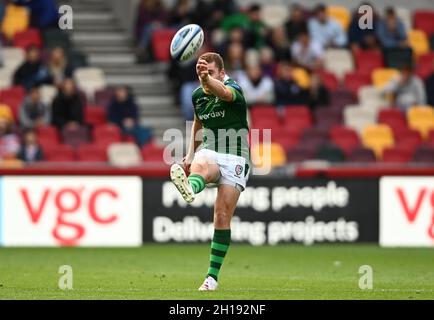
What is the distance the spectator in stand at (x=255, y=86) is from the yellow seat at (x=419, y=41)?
14.4 ft

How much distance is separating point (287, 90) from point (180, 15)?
277 centimetres

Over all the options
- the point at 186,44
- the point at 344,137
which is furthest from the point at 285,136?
the point at 186,44

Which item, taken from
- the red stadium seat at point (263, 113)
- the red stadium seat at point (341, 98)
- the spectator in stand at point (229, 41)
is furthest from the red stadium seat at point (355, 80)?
the spectator in stand at point (229, 41)

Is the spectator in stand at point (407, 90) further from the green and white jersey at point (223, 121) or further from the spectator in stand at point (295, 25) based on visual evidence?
the green and white jersey at point (223, 121)

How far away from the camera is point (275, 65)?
25.0m

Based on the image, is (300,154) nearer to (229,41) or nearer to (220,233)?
Result: (229,41)

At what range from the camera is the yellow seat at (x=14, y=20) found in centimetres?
2477

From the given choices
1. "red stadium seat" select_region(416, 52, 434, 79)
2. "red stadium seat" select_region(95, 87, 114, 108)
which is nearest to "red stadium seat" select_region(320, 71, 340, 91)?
"red stadium seat" select_region(416, 52, 434, 79)

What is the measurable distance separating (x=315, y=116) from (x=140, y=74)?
12.8 feet

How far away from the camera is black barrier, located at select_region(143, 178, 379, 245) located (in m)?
20.3

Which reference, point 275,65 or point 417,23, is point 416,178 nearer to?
point 275,65

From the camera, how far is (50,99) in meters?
23.2

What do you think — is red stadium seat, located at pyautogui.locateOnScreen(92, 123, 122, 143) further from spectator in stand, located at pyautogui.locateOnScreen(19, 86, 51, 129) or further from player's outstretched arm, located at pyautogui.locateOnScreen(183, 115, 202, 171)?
player's outstretched arm, located at pyautogui.locateOnScreen(183, 115, 202, 171)
